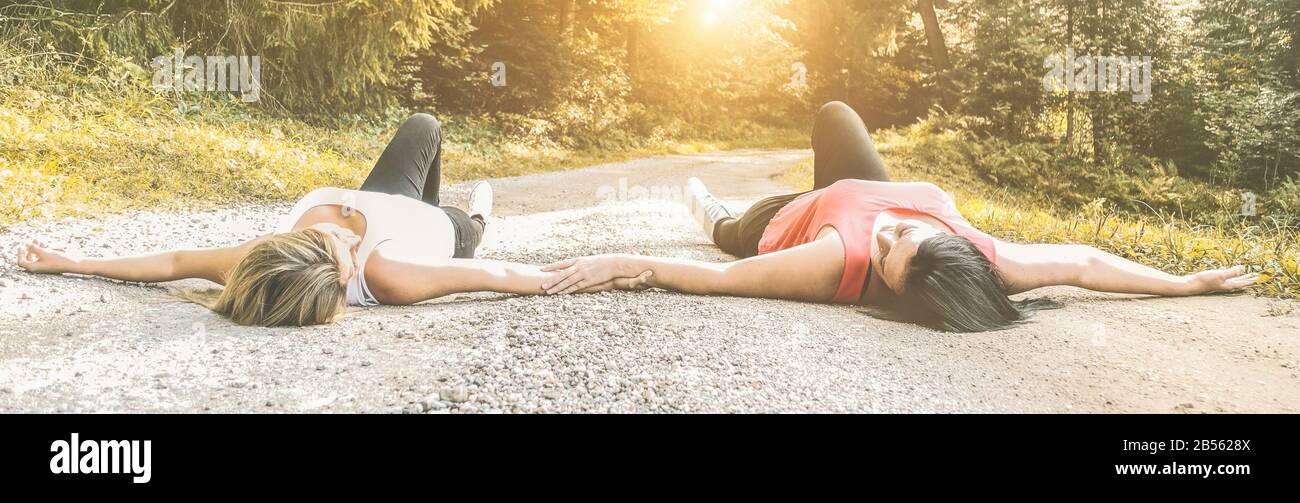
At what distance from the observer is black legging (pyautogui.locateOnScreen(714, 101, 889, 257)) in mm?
4066

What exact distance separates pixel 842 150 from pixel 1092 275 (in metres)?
1.39

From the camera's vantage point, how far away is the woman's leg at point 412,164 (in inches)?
146

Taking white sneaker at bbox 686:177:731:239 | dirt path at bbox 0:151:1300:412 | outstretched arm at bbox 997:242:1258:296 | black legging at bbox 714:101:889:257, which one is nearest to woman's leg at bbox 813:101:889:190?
black legging at bbox 714:101:889:257

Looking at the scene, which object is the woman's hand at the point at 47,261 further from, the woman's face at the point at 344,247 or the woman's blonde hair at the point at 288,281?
the woman's face at the point at 344,247

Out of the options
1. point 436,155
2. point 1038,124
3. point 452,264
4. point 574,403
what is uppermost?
point 1038,124

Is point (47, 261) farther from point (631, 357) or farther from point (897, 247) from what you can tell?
point (897, 247)

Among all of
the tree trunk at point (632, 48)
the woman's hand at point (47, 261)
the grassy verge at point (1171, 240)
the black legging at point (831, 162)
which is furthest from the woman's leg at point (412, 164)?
the tree trunk at point (632, 48)

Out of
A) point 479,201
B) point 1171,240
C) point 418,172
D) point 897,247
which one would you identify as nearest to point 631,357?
point 897,247

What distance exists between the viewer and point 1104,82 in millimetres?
11125

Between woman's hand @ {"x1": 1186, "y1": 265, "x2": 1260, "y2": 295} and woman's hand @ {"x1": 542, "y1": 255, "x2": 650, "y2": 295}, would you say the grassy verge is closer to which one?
woman's hand @ {"x1": 1186, "y1": 265, "x2": 1260, "y2": 295}

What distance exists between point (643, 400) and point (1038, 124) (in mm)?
11372

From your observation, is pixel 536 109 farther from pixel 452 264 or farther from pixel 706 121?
pixel 452 264

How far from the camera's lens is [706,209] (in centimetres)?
517

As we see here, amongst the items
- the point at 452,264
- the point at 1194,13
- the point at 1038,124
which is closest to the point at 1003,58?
the point at 1038,124
